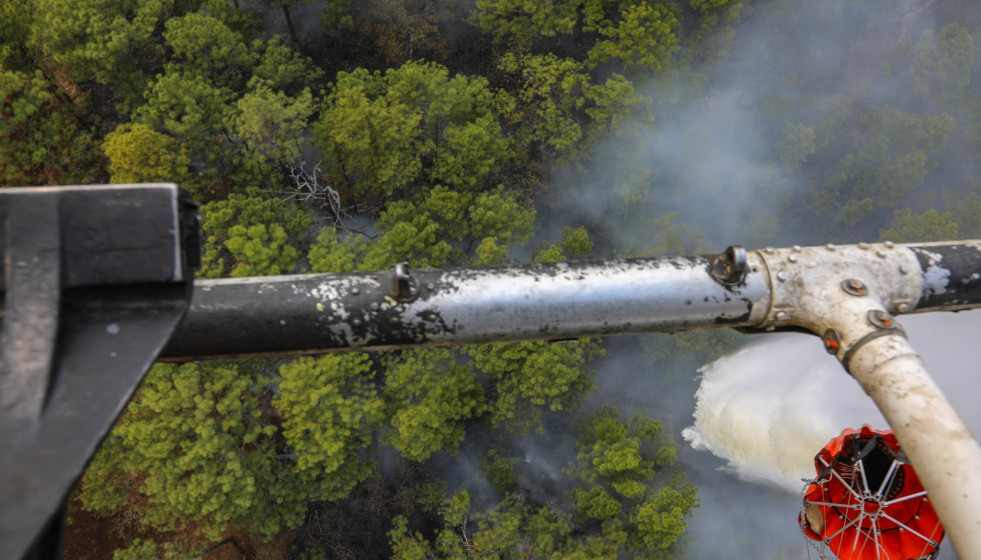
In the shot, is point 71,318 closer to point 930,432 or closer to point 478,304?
point 478,304

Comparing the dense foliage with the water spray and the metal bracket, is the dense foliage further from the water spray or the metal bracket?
the metal bracket

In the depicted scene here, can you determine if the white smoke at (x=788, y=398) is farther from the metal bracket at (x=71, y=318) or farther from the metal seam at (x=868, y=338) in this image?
the metal bracket at (x=71, y=318)

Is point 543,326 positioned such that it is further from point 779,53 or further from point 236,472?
point 779,53

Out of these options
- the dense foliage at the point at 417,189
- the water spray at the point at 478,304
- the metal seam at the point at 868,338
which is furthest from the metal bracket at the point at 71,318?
the dense foliage at the point at 417,189

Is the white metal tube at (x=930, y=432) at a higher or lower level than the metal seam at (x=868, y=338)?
lower

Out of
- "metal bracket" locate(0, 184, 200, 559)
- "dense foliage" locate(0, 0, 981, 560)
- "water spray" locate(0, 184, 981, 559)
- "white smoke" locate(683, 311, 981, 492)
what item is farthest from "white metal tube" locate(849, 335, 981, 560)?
"white smoke" locate(683, 311, 981, 492)

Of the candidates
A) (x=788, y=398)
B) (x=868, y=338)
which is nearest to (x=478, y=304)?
(x=868, y=338)
